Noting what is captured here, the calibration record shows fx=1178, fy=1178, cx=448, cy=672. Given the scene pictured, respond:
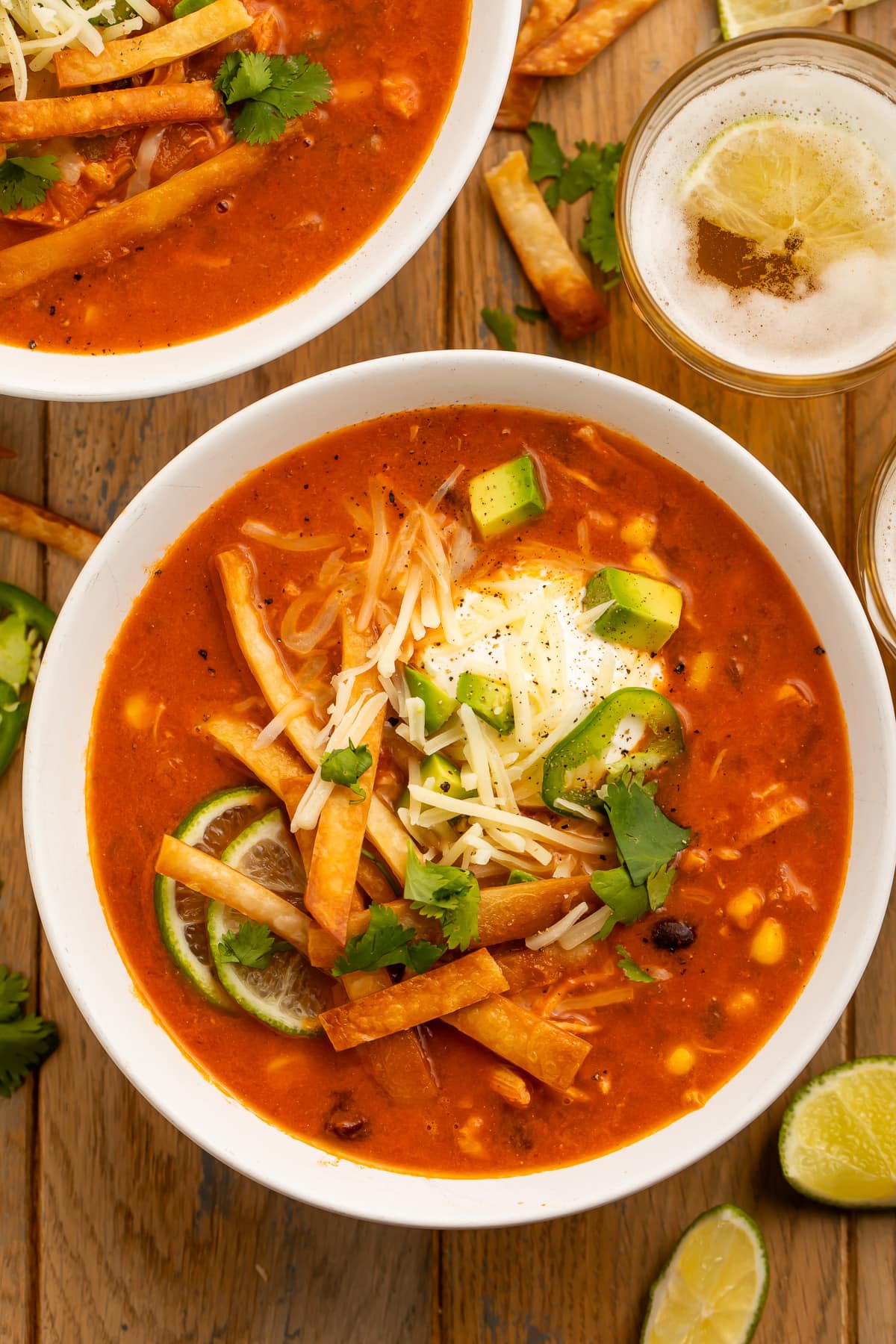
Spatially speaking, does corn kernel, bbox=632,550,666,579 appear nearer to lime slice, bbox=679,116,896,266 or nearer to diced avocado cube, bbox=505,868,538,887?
diced avocado cube, bbox=505,868,538,887

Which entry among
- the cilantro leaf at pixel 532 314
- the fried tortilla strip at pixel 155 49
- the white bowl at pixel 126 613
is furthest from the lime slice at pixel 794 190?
the fried tortilla strip at pixel 155 49

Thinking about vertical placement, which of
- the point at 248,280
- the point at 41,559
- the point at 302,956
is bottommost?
the point at 302,956

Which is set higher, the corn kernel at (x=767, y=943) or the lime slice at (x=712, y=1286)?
the corn kernel at (x=767, y=943)

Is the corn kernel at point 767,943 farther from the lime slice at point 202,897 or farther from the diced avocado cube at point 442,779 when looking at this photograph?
the lime slice at point 202,897

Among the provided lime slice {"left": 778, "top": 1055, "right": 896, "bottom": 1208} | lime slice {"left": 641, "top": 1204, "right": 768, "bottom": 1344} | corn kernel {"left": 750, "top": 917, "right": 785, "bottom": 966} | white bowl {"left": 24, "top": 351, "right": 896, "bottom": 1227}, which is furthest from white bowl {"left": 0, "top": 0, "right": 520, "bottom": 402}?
lime slice {"left": 641, "top": 1204, "right": 768, "bottom": 1344}

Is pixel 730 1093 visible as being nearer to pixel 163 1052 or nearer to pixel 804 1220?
pixel 804 1220

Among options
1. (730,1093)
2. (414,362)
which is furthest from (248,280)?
(730,1093)
